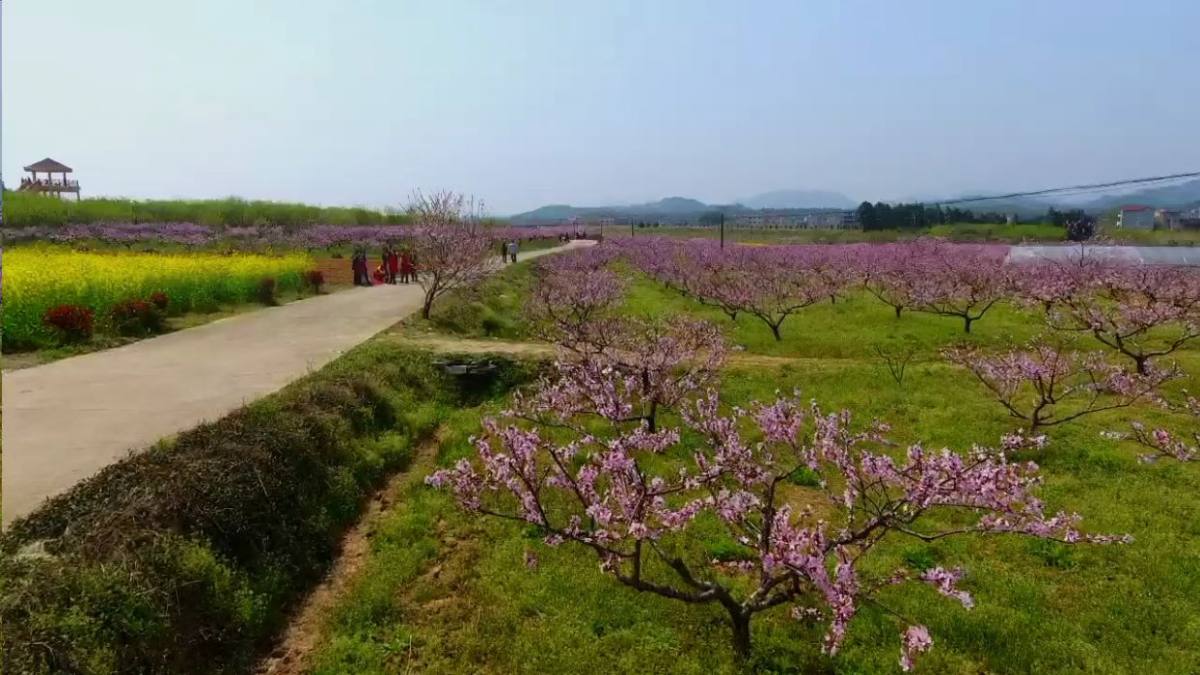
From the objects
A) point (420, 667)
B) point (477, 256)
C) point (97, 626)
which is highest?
point (477, 256)

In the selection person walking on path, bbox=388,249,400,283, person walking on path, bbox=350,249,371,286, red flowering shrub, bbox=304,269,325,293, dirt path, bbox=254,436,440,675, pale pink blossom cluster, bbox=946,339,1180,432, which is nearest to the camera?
dirt path, bbox=254,436,440,675

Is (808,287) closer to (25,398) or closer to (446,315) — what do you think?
(446,315)

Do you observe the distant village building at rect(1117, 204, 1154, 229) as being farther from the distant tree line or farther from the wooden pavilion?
the wooden pavilion

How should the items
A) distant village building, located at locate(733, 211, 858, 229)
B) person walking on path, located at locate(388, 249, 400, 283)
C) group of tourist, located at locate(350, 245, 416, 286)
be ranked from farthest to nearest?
distant village building, located at locate(733, 211, 858, 229)
person walking on path, located at locate(388, 249, 400, 283)
group of tourist, located at locate(350, 245, 416, 286)

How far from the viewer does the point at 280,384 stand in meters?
12.4

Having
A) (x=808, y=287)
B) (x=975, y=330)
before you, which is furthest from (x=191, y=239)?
(x=975, y=330)

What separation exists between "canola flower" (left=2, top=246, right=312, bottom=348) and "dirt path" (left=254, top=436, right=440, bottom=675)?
912cm

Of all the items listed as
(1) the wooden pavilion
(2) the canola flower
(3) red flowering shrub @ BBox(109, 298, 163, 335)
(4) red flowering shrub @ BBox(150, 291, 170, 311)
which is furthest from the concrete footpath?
(1) the wooden pavilion

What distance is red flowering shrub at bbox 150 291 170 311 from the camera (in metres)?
18.1

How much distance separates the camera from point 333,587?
817 cm

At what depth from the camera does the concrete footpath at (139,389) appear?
333 inches

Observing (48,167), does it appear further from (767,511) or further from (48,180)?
(767,511)

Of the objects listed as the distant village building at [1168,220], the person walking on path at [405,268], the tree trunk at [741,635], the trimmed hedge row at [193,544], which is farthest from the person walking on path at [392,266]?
the distant village building at [1168,220]

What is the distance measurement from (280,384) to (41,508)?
5302 mm
